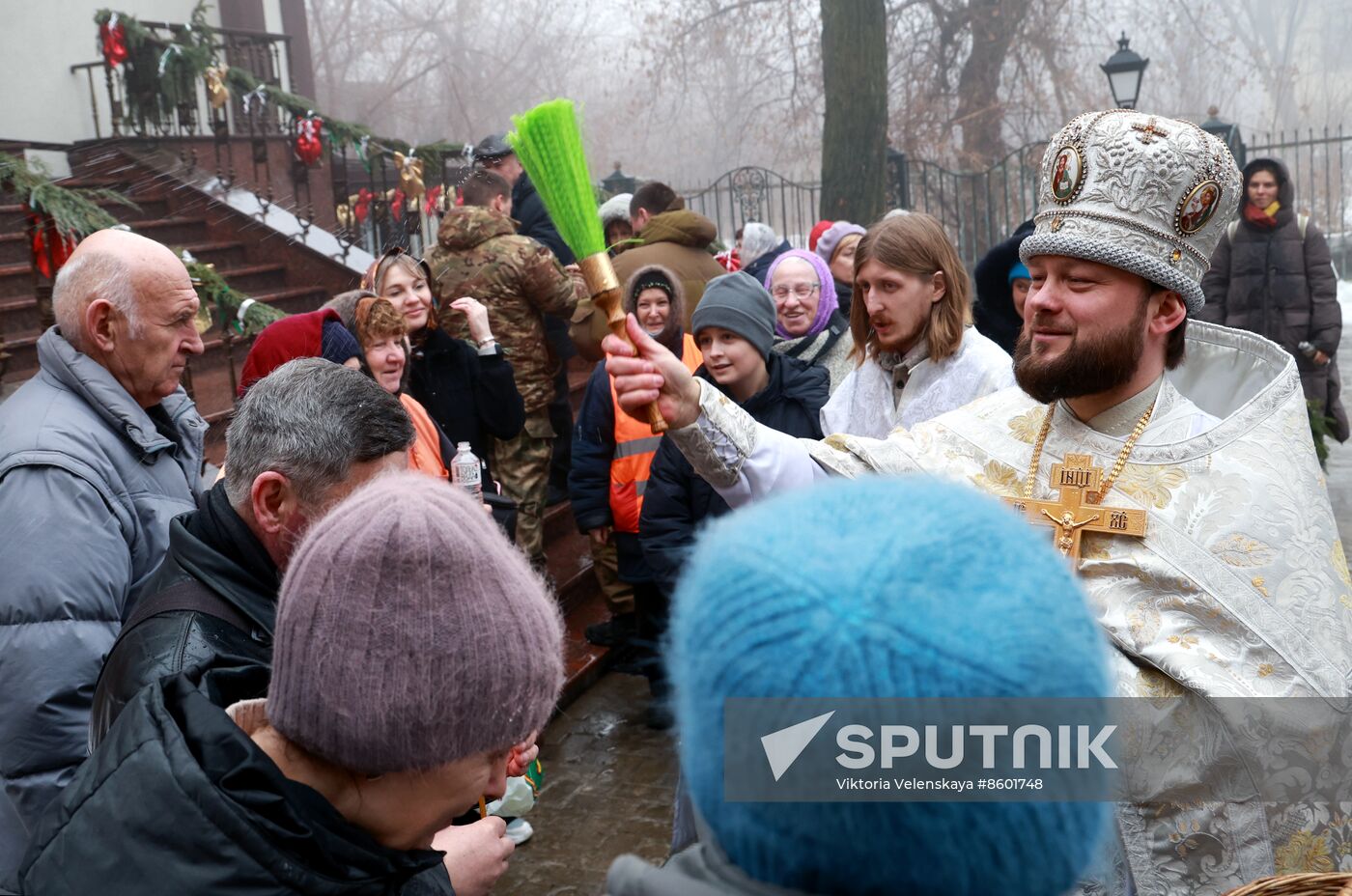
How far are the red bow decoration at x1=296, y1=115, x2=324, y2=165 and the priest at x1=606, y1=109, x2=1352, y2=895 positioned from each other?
10.3 metres

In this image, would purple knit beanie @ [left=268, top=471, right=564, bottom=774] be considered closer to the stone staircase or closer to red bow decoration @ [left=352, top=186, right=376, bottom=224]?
the stone staircase

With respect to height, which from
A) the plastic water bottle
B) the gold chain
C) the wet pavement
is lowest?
the wet pavement

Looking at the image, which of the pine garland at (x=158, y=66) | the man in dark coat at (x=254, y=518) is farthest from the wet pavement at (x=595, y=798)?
the pine garland at (x=158, y=66)

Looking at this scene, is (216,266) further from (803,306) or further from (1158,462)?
(1158,462)

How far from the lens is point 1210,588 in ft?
7.19

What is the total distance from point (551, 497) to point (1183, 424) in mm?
5717

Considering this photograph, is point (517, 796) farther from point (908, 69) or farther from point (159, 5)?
point (908, 69)

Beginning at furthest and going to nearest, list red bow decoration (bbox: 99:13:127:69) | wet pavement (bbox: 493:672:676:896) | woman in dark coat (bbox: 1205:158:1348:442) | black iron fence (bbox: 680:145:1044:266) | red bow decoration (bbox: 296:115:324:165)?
black iron fence (bbox: 680:145:1044:266), red bow decoration (bbox: 99:13:127:69), red bow decoration (bbox: 296:115:324:165), woman in dark coat (bbox: 1205:158:1348:442), wet pavement (bbox: 493:672:676:896)

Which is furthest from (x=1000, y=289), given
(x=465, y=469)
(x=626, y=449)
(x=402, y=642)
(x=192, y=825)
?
(x=192, y=825)

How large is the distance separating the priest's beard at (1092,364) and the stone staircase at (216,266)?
477cm

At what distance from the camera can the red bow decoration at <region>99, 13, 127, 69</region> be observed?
12.1 metres

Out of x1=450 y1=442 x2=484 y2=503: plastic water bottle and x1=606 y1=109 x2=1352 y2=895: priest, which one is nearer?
x1=606 y1=109 x2=1352 y2=895: priest
